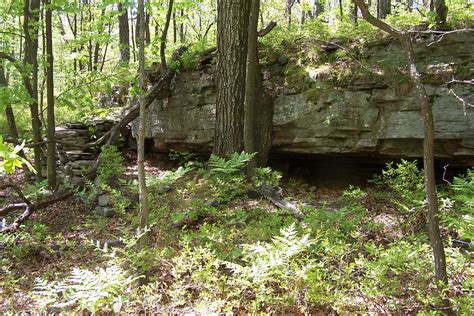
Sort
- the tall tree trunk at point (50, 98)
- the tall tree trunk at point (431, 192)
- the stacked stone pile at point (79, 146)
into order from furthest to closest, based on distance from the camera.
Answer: the stacked stone pile at point (79, 146)
the tall tree trunk at point (50, 98)
the tall tree trunk at point (431, 192)

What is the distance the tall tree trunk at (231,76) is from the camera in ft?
22.6

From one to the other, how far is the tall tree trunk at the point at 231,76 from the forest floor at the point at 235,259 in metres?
0.94

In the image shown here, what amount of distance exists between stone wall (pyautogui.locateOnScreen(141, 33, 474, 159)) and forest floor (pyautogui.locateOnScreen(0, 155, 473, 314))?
1.01m

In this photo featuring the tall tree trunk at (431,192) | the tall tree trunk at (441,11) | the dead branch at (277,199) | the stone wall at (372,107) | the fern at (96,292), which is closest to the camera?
the fern at (96,292)

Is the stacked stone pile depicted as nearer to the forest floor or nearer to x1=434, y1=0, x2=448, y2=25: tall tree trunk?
the forest floor

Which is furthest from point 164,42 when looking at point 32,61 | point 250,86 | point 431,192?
point 431,192

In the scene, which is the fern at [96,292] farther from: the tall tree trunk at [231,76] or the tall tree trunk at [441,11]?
the tall tree trunk at [441,11]

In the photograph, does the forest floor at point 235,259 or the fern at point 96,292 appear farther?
the forest floor at point 235,259

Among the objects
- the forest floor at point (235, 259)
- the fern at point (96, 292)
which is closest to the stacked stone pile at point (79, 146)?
the forest floor at point (235, 259)

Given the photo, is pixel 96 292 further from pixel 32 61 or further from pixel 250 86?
pixel 32 61

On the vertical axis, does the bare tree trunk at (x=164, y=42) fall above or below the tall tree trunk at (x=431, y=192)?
above

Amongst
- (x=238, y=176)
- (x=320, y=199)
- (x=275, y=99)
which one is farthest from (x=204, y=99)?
(x=320, y=199)

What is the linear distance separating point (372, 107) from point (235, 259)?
4.52 meters

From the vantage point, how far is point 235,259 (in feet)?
13.9
